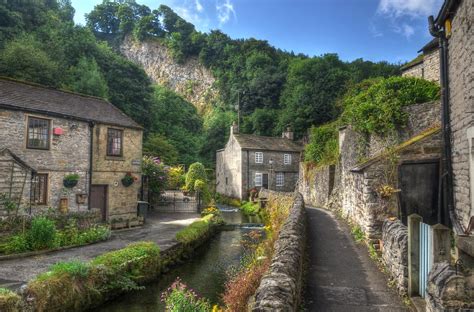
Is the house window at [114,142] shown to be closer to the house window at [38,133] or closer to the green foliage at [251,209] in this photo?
the house window at [38,133]

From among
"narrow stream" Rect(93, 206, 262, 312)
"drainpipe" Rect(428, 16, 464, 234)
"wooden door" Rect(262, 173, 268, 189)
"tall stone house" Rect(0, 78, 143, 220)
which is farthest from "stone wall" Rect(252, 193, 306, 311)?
"wooden door" Rect(262, 173, 268, 189)

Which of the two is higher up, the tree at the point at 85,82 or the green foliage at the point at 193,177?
the tree at the point at 85,82

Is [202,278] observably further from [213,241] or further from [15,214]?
[15,214]

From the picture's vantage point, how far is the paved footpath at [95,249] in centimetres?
980

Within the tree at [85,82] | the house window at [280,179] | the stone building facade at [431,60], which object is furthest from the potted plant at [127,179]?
the house window at [280,179]

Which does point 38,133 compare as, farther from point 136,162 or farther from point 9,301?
point 9,301

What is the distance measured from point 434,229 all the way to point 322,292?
2.54 metres

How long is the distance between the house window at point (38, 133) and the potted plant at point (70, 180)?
184 cm

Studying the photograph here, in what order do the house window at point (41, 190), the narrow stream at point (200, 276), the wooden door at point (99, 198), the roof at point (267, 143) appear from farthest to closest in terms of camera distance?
the roof at point (267, 143) → the wooden door at point (99, 198) → the house window at point (41, 190) → the narrow stream at point (200, 276)

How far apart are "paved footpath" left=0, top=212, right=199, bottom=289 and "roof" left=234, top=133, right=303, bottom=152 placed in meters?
18.5

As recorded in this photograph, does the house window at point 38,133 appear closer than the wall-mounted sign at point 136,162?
Yes

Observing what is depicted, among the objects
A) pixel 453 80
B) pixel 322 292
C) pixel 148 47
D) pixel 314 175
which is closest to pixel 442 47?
pixel 453 80

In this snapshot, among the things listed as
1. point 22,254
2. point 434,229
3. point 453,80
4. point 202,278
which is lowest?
point 202,278

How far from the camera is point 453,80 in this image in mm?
9117
